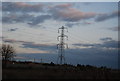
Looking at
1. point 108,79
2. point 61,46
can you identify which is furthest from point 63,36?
point 108,79

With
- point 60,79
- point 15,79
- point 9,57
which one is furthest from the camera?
point 9,57

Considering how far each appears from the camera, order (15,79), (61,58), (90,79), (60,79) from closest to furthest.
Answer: (15,79), (60,79), (90,79), (61,58)

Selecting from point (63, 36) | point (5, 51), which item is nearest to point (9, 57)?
point (5, 51)

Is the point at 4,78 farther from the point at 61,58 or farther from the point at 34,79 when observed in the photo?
the point at 61,58

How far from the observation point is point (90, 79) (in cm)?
3161

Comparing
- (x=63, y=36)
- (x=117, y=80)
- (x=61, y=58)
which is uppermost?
(x=63, y=36)

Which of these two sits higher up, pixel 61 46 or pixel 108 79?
pixel 61 46

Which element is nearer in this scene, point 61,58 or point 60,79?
point 60,79

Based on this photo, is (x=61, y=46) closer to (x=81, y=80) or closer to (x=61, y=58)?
(x=61, y=58)

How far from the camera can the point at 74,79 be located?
3027 centimetres

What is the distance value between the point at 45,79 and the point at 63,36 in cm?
1852

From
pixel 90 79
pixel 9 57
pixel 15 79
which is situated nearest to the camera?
pixel 15 79

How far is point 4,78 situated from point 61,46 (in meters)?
18.8

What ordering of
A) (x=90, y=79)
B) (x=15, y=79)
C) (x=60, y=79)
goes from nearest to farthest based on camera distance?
(x=15, y=79) → (x=60, y=79) → (x=90, y=79)
